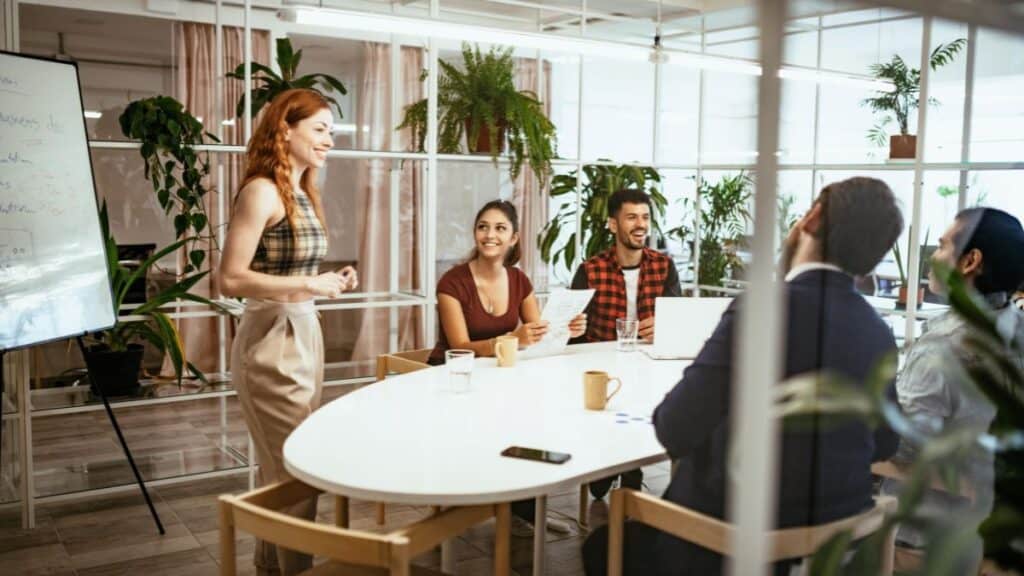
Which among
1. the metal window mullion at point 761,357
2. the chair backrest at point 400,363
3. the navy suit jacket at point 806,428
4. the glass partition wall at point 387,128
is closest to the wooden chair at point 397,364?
the chair backrest at point 400,363

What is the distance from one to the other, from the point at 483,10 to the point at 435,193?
2282mm

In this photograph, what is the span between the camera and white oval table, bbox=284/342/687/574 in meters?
1.98

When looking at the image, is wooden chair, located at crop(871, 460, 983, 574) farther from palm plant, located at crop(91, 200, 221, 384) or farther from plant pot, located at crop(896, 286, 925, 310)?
palm plant, located at crop(91, 200, 221, 384)

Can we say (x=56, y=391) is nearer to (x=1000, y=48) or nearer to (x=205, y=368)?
(x=205, y=368)

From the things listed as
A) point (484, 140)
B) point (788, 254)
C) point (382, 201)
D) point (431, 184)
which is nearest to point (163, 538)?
point (431, 184)

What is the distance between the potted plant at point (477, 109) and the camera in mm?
4797

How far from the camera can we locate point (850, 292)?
150cm

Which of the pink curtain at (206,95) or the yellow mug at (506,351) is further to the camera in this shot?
the pink curtain at (206,95)

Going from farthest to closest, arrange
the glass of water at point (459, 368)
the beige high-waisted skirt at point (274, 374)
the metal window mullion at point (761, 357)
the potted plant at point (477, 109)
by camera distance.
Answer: the potted plant at point (477, 109) < the beige high-waisted skirt at point (274, 374) < the glass of water at point (459, 368) < the metal window mullion at point (761, 357)

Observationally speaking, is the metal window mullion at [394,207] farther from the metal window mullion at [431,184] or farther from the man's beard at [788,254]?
the man's beard at [788,254]

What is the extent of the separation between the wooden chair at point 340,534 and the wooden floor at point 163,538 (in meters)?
0.91

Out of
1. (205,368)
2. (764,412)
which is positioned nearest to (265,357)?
(764,412)

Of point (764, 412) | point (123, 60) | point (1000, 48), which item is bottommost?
point (764, 412)

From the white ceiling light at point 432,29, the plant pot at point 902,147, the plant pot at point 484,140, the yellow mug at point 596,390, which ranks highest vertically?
the white ceiling light at point 432,29
